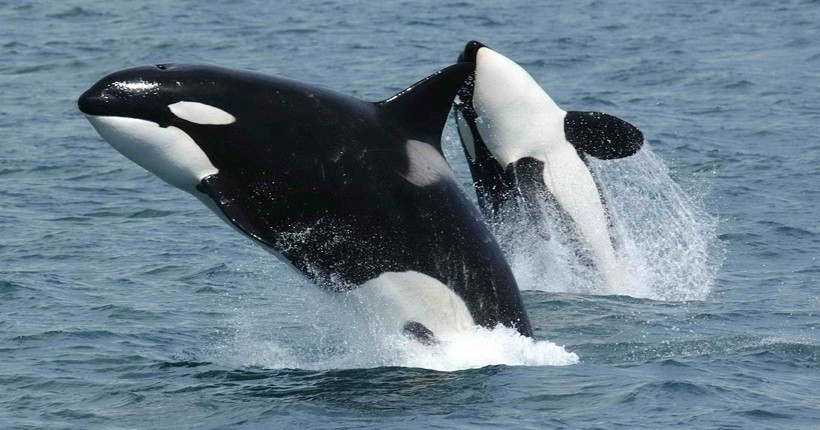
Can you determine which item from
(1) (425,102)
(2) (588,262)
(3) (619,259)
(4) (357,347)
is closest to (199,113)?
(1) (425,102)

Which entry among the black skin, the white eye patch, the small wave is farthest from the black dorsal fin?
the black skin

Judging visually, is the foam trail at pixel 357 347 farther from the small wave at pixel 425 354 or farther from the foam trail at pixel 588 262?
the foam trail at pixel 588 262

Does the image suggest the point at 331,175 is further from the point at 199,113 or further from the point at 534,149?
the point at 534,149

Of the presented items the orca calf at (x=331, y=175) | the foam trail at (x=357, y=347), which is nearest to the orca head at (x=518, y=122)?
the foam trail at (x=357, y=347)

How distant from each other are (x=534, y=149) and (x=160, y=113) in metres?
5.63

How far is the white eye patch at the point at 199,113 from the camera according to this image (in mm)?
11008

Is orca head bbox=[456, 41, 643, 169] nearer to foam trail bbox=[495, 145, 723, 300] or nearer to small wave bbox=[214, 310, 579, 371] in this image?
foam trail bbox=[495, 145, 723, 300]

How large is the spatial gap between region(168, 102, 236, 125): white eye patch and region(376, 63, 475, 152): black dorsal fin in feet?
4.39

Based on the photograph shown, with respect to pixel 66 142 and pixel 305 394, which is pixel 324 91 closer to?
pixel 305 394

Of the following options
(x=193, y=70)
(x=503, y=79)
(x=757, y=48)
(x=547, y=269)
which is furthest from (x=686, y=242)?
A: (x=757, y=48)

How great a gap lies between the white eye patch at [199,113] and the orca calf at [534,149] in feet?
15.3

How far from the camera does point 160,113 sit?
11.0 metres

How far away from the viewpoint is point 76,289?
15727 millimetres

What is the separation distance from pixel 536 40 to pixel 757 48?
4934mm
